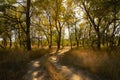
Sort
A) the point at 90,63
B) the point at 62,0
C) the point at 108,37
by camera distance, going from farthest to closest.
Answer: the point at 62,0, the point at 108,37, the point at 90,63

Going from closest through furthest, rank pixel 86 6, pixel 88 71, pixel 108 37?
pixel 88 71
pixel 108 37
pixel 86 6

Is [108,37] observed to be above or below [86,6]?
below

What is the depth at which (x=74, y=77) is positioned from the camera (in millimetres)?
10539

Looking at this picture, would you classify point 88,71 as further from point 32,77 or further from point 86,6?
point 86,6

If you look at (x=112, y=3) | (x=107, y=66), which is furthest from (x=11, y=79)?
(x=112, y=3)

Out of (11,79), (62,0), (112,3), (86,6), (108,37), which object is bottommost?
(11,79)

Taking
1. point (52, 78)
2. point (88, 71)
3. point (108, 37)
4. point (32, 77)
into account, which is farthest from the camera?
point (108, 37)

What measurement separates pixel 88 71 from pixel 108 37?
30.5 feet

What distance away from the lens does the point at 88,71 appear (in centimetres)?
1202

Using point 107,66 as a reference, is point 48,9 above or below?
above

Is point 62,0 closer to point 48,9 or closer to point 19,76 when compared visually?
point 48,9

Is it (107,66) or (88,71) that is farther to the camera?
(88,71)

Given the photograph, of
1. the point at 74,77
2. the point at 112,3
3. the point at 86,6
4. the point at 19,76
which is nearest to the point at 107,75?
the point at 74,77

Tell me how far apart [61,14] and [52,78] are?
3573cm
